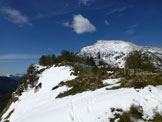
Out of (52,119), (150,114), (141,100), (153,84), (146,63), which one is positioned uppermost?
(146,63)

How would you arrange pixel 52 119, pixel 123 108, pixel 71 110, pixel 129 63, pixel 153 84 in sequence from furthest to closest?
pixel 129 63 < pixel 153 84 < pixel 71 110 < pixel 52 119 < pixel 123 108

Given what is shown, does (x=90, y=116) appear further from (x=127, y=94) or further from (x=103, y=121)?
(x=127, y=94)

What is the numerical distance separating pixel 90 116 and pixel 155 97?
389cm

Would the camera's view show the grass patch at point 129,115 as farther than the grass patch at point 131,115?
Yes

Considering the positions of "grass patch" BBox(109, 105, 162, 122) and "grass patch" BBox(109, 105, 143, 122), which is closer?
"grass patch" BBox(109, 105, 162, 122)

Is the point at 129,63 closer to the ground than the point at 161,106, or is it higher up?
higher up

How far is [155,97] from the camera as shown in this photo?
6.45 metres

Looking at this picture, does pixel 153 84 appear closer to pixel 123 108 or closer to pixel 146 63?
pixel 123 108

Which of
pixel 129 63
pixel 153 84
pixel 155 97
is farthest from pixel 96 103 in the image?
pixel 129 63

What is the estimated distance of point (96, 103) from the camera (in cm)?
720

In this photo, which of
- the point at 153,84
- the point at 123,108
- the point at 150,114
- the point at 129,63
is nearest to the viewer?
the point at 150,114

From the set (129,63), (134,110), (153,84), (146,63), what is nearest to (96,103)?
(134,110)

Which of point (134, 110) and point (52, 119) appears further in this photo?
point (52, 119)

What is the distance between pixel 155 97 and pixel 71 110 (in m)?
5.13
